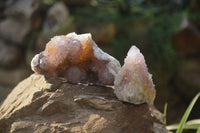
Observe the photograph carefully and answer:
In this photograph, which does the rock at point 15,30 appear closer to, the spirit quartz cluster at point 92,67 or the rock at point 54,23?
the rock at point 54,23

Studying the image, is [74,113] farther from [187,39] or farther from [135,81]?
[187,39]

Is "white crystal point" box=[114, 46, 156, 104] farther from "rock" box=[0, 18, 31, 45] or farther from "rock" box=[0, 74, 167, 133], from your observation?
"rock" box=[0, 18, 31, 45]

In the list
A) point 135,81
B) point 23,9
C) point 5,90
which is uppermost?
point 23,9

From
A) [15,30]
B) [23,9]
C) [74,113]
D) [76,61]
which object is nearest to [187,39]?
[23,9]

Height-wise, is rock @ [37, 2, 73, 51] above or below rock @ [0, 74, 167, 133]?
above

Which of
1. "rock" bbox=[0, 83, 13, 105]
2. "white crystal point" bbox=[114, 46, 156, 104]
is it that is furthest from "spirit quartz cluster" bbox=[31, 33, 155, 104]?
"rock" bbox=[0, 83, 13, 105]

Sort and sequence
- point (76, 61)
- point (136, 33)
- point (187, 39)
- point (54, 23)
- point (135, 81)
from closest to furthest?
point (135, 81) < point (76, 61) < point (187, 39) < point (136, 33) < point (54, 23)

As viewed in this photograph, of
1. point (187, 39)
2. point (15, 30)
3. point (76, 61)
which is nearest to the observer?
point (76, 61)
